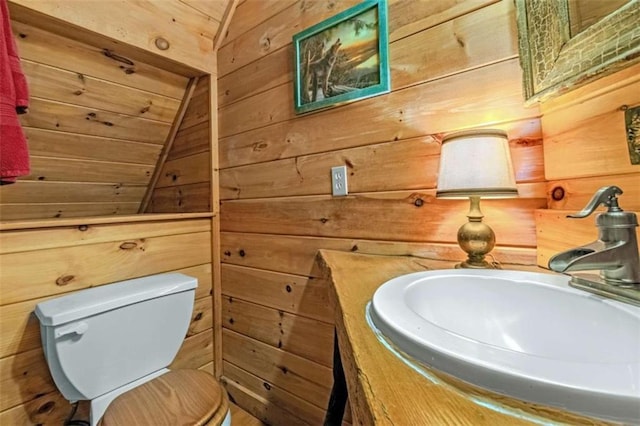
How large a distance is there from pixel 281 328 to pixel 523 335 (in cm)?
101

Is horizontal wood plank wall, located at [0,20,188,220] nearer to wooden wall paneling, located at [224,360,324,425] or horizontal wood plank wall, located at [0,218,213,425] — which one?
horizontal wood plank wall, located at [0,218,213,425]

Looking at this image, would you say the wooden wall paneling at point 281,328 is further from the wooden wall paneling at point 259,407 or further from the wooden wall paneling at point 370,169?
the wooden wall paneling at point 370,169

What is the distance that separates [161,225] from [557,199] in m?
1.54

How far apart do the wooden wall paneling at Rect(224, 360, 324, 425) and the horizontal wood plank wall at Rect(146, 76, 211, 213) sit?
89cm

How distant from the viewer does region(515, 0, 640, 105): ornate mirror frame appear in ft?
1.81

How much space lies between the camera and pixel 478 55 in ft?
2.96

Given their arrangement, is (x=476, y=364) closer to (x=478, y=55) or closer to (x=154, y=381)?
(x=478, y=55)

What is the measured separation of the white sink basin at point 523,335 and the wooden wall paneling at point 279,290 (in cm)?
64

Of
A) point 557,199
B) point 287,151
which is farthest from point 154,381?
point 557,199

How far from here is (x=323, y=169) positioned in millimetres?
1235

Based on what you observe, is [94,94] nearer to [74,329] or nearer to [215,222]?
[215,222]

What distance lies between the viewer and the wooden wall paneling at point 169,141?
172cm

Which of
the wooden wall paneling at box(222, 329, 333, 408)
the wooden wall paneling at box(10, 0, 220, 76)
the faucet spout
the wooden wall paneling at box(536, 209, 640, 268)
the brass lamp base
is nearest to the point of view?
the faucet spout

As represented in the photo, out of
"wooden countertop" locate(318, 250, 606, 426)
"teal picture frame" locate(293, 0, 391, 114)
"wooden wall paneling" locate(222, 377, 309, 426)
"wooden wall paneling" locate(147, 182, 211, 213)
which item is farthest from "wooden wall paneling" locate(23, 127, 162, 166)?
"wooden countertop" locate(318, 250, 606, 426)
